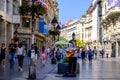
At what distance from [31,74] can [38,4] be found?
338 cm

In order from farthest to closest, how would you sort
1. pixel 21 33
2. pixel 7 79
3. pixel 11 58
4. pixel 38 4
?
pixel 21 33, pixel 11 58, pixel 38 4, pixel 7 79

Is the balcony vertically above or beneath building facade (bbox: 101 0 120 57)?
above

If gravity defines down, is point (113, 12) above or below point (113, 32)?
above

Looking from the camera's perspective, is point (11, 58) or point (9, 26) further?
point (9, 26)

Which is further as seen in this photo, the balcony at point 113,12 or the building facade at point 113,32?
the balcony at point 113,12

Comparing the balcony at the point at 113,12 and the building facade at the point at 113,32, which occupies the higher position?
the balcony at the point at 113,12

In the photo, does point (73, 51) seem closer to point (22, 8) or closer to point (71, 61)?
point (71, 61)

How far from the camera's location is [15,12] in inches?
1965

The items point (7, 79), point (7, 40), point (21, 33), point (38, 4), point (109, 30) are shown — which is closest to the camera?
point (7, 79)

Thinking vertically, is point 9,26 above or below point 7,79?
above

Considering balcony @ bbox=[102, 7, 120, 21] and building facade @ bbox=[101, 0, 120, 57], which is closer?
building facade @ bbox=[101, 0, 120, 57]

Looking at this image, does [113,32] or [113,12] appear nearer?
[113,12]

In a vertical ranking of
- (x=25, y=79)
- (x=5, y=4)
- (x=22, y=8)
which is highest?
(x=5, y=4)

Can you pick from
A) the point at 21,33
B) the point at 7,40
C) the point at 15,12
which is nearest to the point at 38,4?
the point at 7,40
